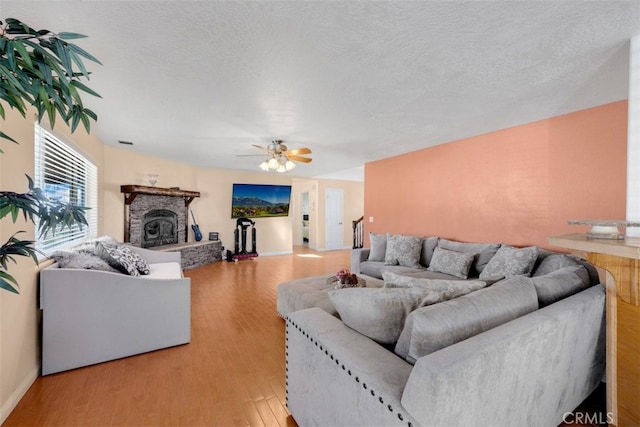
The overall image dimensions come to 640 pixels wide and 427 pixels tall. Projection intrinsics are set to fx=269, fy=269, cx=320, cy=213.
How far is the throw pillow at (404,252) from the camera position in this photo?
12.6ft

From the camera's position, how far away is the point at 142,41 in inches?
64.6

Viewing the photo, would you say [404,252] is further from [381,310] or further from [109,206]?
[109,206]

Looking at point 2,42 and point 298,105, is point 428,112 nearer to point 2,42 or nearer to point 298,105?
point 298,105

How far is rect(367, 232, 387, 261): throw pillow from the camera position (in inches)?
169

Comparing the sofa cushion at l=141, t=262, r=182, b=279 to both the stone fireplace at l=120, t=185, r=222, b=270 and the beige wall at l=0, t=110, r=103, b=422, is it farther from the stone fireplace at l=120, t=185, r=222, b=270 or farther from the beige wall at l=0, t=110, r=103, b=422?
the stone fireplace at l=120, t=185, r=222, b=270

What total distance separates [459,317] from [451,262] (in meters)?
2.42

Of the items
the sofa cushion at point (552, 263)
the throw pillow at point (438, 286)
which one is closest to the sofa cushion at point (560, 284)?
the throw pillow at point (438, 286)

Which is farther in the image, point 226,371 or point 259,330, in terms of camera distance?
point 259,330

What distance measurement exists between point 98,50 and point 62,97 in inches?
48.0

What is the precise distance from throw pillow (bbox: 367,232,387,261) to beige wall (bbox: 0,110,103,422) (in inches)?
149

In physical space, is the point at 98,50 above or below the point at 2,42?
above

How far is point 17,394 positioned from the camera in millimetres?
1803

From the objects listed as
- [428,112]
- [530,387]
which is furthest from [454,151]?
[530,387]

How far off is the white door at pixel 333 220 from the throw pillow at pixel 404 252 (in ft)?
14.4
